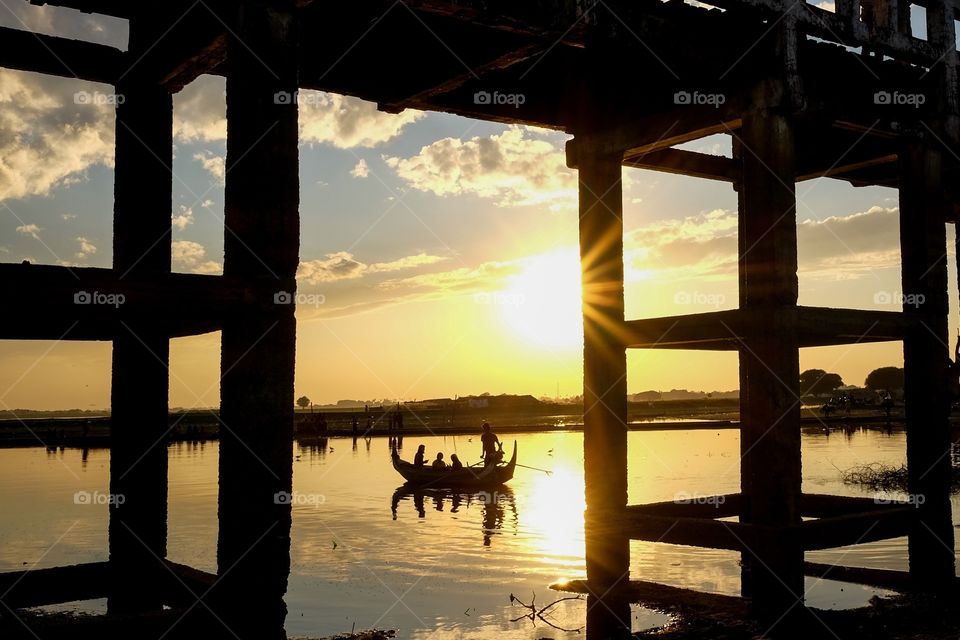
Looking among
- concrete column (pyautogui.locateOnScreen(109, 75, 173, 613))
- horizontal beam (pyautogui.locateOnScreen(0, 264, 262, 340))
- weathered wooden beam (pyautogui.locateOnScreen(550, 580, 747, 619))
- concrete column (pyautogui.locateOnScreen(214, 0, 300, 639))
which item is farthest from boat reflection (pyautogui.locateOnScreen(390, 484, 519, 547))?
horizontal beam (pyautogui.locateOnScreen(0, 264, 262, 340))

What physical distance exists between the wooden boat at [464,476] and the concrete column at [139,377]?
2543 cm

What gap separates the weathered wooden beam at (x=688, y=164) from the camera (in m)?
14.2

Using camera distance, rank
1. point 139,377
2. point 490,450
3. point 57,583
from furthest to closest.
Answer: point 490,450 → point 139,377 → point 57,583

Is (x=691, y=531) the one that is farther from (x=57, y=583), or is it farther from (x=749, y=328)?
(x=57, y=583)

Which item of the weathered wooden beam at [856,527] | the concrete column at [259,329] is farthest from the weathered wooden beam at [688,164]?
the concrete column at [259,329]

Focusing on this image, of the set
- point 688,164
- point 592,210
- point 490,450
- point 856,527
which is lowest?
point 490,450

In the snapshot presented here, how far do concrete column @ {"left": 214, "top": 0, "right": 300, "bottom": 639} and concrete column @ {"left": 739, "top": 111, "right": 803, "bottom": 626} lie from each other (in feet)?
19.9

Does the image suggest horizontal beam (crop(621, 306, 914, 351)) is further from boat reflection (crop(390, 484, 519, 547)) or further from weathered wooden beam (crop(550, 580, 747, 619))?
boat reflection (crop(390, 484, 519, 547))

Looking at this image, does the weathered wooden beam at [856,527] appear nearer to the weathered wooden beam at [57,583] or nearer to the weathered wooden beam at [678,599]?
the weathered wooden beam at [678,599]

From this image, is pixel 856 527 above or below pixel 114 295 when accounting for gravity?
below

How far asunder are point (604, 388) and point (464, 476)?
2278cm

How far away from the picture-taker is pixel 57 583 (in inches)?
354

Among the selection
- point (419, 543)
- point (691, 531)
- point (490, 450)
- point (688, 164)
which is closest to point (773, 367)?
point (691, 531)

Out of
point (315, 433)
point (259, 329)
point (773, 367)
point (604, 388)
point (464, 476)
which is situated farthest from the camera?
point (315, 433)
